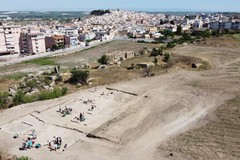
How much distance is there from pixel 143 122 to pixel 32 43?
213 ft

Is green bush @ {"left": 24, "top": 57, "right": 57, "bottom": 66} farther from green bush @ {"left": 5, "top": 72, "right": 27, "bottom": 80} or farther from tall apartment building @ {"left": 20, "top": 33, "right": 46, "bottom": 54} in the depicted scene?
tall apartment building @ {"left": 20, "top": 33, "right": 46, "bottom": 54}

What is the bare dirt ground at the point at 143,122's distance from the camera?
73.2 feet

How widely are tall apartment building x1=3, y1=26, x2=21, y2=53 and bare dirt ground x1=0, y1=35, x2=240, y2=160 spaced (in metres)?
56.6

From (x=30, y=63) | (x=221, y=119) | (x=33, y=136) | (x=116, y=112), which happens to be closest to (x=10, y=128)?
(x=33, y=136)

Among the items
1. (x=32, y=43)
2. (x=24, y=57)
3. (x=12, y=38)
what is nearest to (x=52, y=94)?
(x=24, y=57)

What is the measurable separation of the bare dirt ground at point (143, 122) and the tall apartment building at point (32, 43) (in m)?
52.2

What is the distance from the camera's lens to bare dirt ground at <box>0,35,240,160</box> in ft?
73.2

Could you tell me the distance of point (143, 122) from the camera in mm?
27406

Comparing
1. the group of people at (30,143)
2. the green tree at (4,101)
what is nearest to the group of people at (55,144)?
the group of people at (30,143)

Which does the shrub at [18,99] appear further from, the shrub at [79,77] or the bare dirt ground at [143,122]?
the shrub at [79,77]

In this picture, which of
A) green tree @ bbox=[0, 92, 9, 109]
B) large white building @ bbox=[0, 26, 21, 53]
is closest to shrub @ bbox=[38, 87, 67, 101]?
green tree @ bbox=[0, 92, 9, 109]

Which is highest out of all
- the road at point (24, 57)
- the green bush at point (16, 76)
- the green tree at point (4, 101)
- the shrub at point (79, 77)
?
the shrub at point (79, 77)

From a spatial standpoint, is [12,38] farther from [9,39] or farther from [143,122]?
[143,122]

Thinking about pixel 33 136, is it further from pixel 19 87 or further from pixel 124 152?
pixel 19 87
